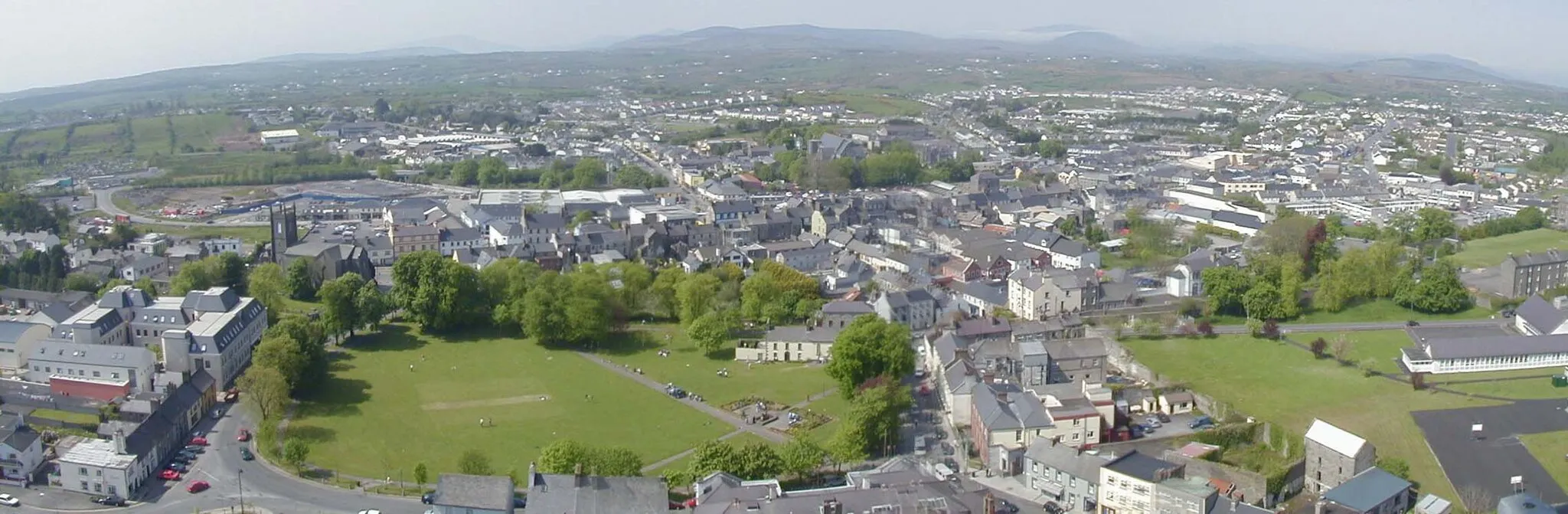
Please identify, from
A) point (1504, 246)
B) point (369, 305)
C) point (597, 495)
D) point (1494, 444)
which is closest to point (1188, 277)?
point (1494, 444)

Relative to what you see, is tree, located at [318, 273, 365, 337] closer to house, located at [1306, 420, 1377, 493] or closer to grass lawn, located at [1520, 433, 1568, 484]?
house, located at [1306, 420, 1377, 493]

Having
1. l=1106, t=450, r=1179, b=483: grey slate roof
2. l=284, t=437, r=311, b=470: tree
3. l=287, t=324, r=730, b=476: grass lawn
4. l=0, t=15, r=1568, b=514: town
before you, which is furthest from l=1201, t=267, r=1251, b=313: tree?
l=284, t=437, r=311, b=470: tree

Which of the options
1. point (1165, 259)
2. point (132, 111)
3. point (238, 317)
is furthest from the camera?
point (132, 111)

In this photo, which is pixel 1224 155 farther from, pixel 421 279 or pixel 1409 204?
pixel 421 279

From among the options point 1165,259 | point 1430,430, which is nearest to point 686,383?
point 1430,430

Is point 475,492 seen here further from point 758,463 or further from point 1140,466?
point 1140,466

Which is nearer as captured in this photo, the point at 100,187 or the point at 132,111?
the point at 100,187

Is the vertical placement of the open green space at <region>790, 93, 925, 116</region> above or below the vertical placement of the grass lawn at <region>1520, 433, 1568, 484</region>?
above
